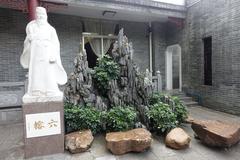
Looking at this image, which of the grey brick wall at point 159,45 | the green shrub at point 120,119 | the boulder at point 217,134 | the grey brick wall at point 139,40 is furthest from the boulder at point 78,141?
the grey brick wall at point 159,45

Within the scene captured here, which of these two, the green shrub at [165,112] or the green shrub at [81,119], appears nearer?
the green shrub at [81,119]

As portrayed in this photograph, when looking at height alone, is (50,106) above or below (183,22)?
below

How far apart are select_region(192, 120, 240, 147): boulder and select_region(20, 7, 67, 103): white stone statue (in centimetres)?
281

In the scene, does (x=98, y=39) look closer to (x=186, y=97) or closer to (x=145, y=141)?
(x=186, y=97)

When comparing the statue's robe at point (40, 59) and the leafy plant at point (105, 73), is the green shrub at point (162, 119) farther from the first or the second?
the statue's robe at point (40, 59)

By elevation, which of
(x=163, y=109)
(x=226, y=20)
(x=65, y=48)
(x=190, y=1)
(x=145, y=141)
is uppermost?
(x=190, y=1)

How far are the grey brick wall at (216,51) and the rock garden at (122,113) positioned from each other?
2.31m

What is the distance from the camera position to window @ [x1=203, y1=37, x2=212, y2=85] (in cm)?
694

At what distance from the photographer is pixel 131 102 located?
450 cm

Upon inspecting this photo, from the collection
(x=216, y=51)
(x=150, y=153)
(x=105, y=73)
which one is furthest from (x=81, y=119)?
(x=216, y=51)

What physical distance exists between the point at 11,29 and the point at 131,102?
534 cm

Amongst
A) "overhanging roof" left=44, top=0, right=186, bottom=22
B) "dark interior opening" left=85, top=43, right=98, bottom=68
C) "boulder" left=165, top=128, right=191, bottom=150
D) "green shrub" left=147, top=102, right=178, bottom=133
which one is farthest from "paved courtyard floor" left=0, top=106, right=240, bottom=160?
"dark interior opening" left=85, top=43, right=98, bottom=68

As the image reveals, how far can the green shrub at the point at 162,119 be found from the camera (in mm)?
4023

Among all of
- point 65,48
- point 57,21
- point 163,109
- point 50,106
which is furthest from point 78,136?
point 57,21
